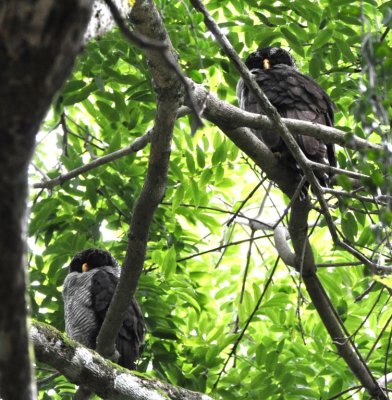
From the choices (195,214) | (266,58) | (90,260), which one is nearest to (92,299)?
(90,260)

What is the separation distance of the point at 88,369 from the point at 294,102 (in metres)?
2.96

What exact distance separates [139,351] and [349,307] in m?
1.67

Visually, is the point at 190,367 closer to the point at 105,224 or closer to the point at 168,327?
the point at 168,327

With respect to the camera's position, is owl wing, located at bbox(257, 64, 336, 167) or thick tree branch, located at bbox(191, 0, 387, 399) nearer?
thick tree branch, located at bbox(191, 0, 387, 399)

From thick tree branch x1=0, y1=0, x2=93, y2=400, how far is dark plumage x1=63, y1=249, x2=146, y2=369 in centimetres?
468

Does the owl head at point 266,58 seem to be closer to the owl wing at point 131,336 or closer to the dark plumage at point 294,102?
the dark plumage at point 294,102

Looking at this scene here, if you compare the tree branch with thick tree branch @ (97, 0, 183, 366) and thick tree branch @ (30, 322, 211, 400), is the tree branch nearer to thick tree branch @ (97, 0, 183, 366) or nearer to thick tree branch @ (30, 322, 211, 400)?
thick tree branch @ (97, 0, 183, 366)

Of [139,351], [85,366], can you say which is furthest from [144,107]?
[85,366]

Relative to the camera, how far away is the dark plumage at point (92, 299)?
231 inches

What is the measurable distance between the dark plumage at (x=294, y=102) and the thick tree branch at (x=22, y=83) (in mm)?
4313

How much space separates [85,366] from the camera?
141 inches

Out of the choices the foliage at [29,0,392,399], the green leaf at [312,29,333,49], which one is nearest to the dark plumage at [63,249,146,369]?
the foliage at [29,0,392,399]

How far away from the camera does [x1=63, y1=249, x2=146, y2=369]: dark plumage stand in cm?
586

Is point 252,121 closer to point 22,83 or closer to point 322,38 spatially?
point 322,38
